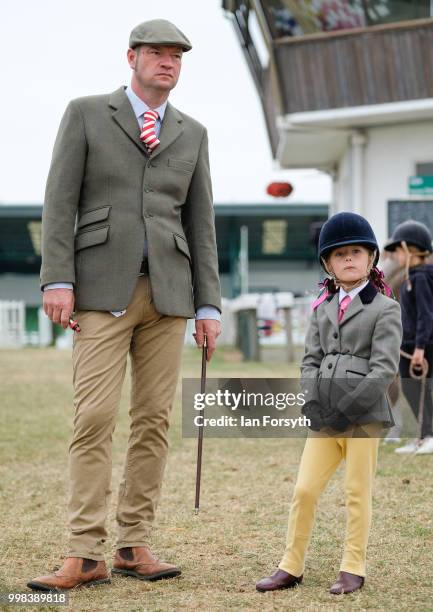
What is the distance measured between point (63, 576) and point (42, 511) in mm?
2131

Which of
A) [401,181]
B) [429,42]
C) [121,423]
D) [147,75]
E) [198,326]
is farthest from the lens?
[401,181]

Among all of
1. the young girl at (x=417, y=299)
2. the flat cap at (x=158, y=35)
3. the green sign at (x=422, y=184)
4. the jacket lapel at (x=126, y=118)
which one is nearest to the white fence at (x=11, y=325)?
the green sign at (x=422, y=184)

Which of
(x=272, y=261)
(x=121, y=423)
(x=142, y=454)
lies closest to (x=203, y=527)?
(x=142, y=454)

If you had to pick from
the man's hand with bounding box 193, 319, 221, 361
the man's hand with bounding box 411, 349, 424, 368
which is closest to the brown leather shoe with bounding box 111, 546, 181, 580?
the man's hand with bounding box 193, 319, 221, 361

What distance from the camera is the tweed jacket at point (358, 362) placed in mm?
4172

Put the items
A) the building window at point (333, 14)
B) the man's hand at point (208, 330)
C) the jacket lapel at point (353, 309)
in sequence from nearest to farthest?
1. the jacket lapel at point (353, 309)
2. the man's hand at point (208, 330)
3. the building window at point (333, 14)

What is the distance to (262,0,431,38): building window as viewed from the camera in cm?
1486

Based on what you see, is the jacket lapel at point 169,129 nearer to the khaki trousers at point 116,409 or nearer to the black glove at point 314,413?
the khaki trousers at point 116,409

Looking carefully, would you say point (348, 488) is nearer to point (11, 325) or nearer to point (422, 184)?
point (422, 184)

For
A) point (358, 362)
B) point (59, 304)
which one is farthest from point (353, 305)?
point (59, 304)

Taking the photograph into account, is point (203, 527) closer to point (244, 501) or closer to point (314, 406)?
point (244, 501)

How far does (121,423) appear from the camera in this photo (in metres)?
11.5

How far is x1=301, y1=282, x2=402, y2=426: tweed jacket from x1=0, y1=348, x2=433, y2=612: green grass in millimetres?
742

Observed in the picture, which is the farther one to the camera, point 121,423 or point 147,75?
point 121,423
